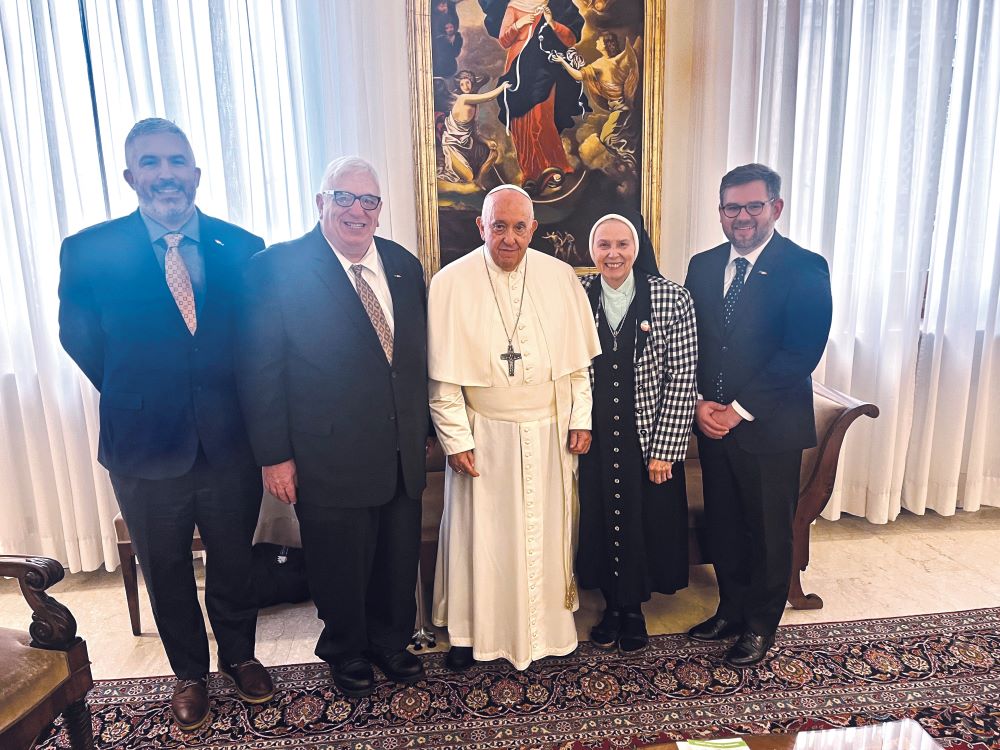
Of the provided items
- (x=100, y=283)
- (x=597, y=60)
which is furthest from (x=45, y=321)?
(x=597, y=60)

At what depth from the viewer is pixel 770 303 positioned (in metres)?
2.30

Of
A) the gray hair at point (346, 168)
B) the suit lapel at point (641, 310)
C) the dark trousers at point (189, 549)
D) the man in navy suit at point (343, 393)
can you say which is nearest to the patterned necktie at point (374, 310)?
the man in navy suit at point (343, 393)

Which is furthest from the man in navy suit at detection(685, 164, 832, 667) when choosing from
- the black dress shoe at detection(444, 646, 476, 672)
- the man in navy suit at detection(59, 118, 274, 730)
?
the man in navy suit at detection(59, 118, 274, 730)

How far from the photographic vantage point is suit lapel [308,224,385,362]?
6.95ft

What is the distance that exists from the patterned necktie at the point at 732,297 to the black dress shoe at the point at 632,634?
0.95m

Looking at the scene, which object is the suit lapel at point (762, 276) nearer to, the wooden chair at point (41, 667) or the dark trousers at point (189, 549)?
the dark trousers at point (189, 549)

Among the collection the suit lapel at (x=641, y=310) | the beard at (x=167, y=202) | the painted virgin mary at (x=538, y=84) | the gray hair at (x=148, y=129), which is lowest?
the suit lapel at (x=641, y=310)

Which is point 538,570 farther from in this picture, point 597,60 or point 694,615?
point 597,60

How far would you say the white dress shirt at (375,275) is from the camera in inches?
86.5

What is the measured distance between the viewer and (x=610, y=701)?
2.33 metres

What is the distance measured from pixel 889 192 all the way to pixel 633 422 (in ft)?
7.39

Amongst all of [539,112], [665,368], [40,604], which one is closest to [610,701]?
[665,368]

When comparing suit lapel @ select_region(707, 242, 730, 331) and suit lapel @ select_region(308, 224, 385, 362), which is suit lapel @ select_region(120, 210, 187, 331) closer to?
suit lapel @ select_region(308, 224, 385, 362)

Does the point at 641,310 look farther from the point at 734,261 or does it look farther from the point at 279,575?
the point at 279,575
